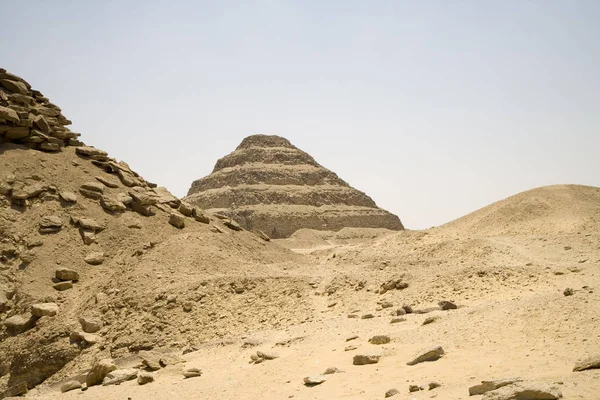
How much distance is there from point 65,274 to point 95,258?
955 mm

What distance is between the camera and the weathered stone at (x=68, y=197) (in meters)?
14.7

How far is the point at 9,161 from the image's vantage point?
15180mm

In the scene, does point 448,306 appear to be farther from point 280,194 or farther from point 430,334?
point 280,194

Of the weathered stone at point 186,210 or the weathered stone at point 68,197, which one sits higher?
the weathered stone at point 68,197

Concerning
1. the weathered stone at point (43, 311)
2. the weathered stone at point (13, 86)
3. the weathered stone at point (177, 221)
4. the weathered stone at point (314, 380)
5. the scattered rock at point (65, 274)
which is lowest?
the weathered stone at point (314, 380)

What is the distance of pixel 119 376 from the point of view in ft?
26.8

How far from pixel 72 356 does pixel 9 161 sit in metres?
7.36

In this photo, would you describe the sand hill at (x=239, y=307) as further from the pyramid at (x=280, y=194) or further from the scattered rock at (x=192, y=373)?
the pyramid at (x=280, y=194)

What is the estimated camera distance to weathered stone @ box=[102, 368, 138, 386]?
319 inches

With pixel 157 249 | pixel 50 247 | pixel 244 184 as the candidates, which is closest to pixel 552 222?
pixel 157 249

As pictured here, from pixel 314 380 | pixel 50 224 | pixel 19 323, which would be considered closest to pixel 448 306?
pixel 314 380

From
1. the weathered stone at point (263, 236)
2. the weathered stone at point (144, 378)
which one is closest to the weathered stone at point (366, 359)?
the weathered stone at point (144, 378)

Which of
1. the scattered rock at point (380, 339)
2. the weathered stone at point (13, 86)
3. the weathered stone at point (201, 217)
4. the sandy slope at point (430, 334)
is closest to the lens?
the sandy slope at point (430, 334)

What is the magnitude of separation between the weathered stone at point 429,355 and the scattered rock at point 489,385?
150 centimetres
